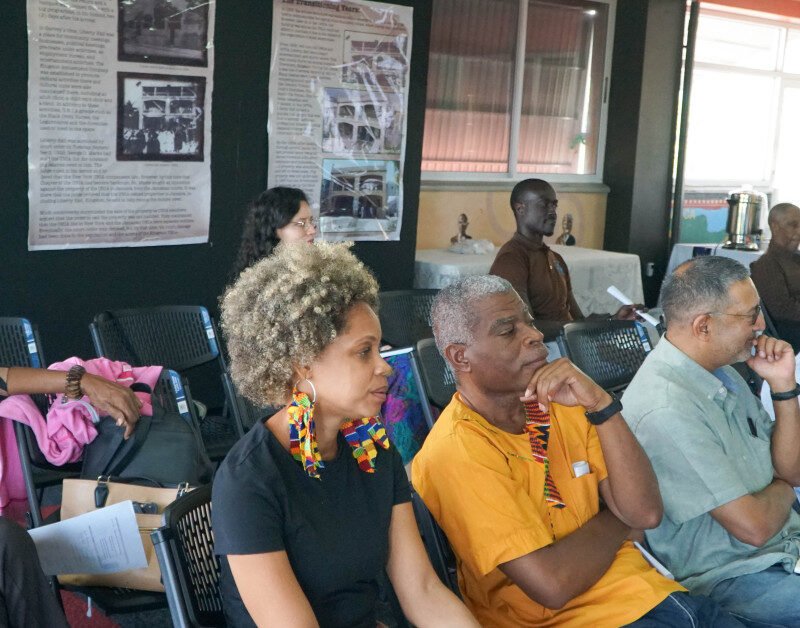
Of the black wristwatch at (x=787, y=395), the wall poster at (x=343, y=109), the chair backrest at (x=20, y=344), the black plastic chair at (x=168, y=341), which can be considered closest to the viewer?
the black wristwatch at (x=787, y=395)

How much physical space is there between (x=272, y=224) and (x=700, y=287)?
66.6 inches

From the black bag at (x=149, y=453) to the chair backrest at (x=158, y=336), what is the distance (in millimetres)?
706

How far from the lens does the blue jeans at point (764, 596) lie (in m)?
2.12

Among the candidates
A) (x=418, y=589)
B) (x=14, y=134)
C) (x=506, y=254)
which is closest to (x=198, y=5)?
(x=14, y=134)

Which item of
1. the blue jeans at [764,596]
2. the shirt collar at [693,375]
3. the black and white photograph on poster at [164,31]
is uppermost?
the black and white photograph on poster at [164,31]

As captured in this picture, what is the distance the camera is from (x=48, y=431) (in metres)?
2.65

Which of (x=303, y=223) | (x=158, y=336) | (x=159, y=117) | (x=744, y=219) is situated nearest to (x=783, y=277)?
(x=744, y=219)

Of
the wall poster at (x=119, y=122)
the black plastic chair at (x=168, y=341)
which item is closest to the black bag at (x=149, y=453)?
the black plastic chair at (x=168, y=341)

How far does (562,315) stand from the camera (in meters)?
4.51

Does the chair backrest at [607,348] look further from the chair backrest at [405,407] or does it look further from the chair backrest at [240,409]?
the chair backrest at [240,409]

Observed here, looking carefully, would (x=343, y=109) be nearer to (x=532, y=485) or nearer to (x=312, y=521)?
(x=532, y=485)

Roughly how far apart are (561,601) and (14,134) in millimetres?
3074

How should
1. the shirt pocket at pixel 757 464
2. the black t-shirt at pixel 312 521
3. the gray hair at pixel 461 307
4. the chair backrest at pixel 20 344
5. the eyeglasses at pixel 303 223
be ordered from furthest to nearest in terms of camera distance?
1. the eyeglasses at pixel 303 223
2. the chair backrest at pixel 20 344
3. the shirt pocket at pixel 757 464
4. the gray hair at pixel 461 307
5. the black t-shirt at pixel 312 521

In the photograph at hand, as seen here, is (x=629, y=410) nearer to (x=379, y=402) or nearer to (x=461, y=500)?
(x=461, y=500)
